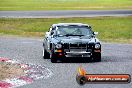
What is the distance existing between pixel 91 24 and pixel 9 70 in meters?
29.0

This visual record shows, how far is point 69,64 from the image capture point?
19.6 m

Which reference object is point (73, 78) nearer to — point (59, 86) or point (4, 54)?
point (59, 86)

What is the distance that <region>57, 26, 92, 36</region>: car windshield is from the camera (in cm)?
2134

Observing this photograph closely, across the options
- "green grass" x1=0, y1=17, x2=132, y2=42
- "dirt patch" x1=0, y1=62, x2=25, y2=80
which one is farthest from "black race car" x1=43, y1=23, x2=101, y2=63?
"green grass" x1=0, y1=17, x2=132, y2=42

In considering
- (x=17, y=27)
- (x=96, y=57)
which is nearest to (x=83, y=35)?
(x=96, y=57)

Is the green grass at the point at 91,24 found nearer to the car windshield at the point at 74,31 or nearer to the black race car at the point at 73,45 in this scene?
the car windshield at the point at 74,31

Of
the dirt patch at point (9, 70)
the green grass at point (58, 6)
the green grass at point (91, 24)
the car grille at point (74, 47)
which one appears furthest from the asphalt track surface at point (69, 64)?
the green grass at point (58, 6)

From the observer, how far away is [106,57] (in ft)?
74.7

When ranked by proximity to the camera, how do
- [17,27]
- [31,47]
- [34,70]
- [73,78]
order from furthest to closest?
1. [17,27]
2. [31,47]
3. [34,70]
4. [73,78]

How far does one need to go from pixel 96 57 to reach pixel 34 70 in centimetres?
372

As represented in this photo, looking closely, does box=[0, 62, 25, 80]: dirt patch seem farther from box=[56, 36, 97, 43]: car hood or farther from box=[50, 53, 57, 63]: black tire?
box=[56, 36, 97, 43]: car hood

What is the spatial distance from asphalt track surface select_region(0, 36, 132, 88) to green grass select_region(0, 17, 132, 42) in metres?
8.57

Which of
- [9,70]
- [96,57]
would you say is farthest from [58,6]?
[9,70]

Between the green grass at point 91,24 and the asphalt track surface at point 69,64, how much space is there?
337 inches
